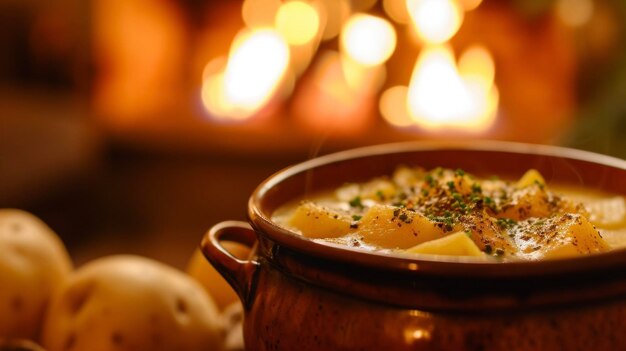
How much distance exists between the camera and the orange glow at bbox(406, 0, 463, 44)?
2857mm

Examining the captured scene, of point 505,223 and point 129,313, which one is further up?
point 505,223

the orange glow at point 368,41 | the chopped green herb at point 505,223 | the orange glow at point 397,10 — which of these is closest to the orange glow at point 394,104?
the orange glow at point 368,41

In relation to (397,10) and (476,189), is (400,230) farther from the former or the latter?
(397,10)

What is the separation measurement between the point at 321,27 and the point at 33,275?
196 centimetres

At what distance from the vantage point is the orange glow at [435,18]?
2857 mm

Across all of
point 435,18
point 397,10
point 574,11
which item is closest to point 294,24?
point 397,10

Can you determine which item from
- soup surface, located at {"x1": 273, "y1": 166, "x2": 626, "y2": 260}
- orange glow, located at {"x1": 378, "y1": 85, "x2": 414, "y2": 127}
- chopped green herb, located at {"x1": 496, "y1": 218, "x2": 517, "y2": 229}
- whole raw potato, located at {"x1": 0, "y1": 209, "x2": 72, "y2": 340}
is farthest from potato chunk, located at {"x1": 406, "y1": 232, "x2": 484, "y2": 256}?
orange glow, located at {"x1": 378, "y1": 85, "x2": 414, "y2": 127}

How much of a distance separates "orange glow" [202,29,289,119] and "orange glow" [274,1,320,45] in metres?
0.03

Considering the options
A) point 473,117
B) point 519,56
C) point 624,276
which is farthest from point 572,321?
point 519,56

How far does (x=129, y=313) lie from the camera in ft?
3.46

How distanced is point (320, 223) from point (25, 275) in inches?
19.8

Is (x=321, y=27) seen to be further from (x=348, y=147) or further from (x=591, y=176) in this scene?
(x=591, y=176)

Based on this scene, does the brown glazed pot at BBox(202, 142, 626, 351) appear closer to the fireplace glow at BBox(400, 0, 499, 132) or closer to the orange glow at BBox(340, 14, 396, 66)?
the fireplace glow at BBox(400, 0, 499, 132)

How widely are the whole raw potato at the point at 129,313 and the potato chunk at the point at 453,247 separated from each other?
1.49ft
